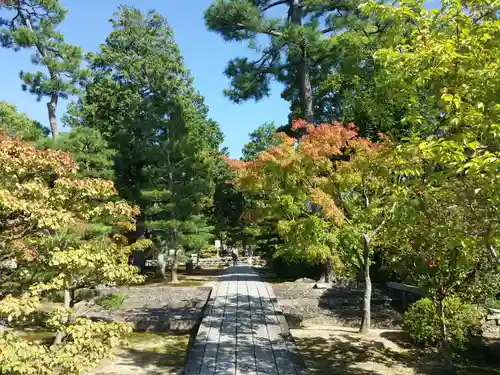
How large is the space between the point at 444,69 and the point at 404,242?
4.68 metres

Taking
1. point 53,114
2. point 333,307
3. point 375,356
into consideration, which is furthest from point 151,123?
point 375,356

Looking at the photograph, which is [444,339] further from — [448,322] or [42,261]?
[42,261]

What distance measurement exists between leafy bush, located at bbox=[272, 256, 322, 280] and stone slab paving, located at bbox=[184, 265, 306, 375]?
20.2 feet

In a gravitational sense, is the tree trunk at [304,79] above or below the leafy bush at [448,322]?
above

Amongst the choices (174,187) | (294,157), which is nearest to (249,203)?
(174,187)

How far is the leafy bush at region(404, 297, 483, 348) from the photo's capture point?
8242 millimetres

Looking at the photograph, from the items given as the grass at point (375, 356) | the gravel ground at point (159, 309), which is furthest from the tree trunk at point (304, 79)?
the grass at point (375, 356)

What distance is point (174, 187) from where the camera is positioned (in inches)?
762

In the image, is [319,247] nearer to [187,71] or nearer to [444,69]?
[444,69]

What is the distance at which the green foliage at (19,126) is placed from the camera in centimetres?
1291

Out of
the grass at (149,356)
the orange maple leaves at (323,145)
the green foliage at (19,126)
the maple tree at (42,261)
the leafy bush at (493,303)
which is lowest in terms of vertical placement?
the grass at (149,356)

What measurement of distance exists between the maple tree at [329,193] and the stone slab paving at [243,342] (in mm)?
1941

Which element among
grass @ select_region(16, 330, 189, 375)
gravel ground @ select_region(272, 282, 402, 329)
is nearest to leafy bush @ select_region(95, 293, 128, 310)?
grass @ select_region(16, 330, 189, 375)

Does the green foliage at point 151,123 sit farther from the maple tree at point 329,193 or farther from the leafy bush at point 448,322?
the leafy bush at point 448,322
